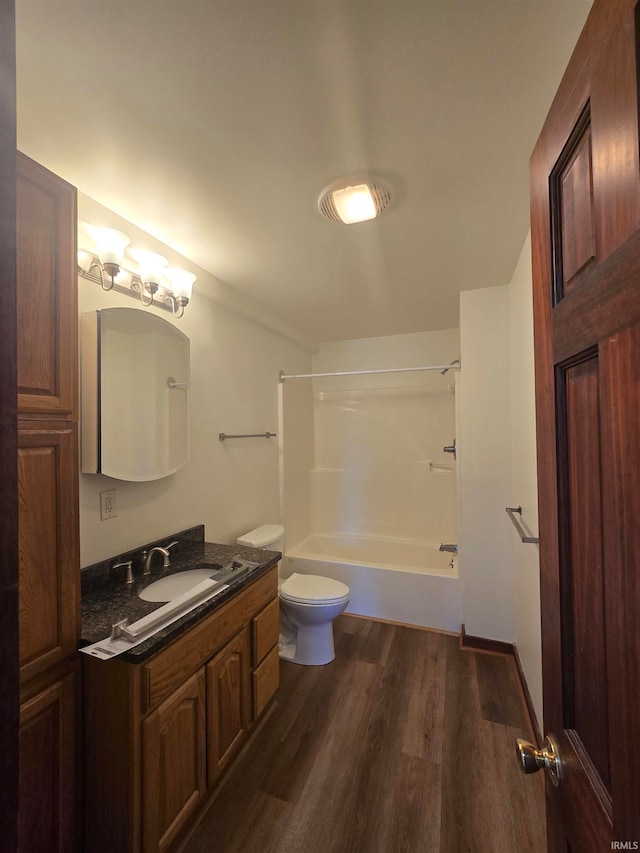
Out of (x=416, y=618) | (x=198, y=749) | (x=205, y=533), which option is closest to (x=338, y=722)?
(x=198, y=749)

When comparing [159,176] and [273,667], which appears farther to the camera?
[273,667]

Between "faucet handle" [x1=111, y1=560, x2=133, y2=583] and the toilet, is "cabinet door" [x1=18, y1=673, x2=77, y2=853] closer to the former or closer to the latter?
"faucet handle" [x1=111, y1=560, x2=133, y2=583]

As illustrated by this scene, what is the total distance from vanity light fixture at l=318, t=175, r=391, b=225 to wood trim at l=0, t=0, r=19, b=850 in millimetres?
1063

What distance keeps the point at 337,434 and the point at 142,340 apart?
234 cm

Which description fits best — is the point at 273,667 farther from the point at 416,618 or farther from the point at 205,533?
the point at 416,618

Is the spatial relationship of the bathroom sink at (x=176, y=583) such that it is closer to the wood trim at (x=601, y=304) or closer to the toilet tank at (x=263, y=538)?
the toilet tank at (x=263, y=538)

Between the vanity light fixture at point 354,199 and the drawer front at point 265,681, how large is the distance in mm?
2117

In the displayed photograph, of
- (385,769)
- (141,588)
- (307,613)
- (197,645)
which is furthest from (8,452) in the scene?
(307,613)

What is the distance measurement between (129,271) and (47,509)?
3.79 feet

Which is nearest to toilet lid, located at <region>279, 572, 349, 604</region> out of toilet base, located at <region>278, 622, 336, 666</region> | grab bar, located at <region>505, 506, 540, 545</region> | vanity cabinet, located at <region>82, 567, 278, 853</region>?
toilet base, located at <region>278, 622, 336, 666</region>

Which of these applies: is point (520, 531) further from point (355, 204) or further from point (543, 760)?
point (355, 204)

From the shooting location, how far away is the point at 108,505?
1.48 metres

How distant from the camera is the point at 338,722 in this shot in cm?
171

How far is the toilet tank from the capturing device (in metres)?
2.20
